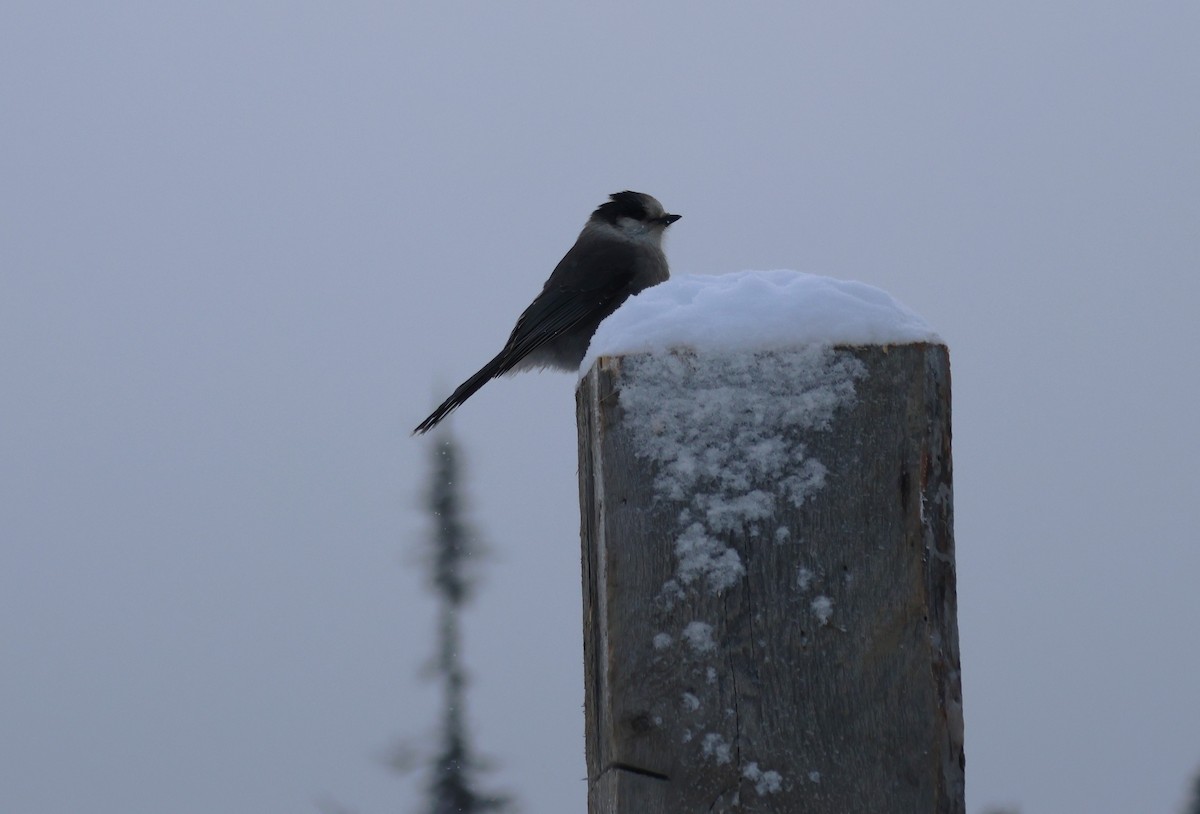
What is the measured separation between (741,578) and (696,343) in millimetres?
346

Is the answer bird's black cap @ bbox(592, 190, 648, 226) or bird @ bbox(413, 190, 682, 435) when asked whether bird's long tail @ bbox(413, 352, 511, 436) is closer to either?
bird @ bbox(413, 190, 682, 435)

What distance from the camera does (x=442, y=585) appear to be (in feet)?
39.2

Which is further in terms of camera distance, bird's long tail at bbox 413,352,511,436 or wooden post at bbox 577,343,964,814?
bird's long tail at bbox 413,352,511,436

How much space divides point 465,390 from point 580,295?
2.71 feet

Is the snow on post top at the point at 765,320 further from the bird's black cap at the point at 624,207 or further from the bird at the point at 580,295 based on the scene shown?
the bird's black cap at the point at 624,207

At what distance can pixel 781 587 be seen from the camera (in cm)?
176

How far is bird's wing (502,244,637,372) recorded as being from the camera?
645 cm

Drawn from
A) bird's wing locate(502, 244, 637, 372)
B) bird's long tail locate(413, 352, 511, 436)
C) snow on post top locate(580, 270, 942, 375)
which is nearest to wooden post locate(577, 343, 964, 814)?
snow on post top locate(580, 270, 942, 375)

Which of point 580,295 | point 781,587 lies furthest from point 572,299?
point 781,587

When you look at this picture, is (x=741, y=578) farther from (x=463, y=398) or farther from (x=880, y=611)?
(x=463, y=398)

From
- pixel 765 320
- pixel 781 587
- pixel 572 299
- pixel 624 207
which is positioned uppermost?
pixel 624 207

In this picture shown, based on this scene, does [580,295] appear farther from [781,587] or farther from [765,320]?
[781,587]

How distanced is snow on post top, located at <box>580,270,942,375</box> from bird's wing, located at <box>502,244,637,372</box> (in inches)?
175

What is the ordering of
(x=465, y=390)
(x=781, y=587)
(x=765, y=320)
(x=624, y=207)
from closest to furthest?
1. (x=781, y=587)
2. (x=765, y=320)
3. (x=465, y=390)
4. (x=624, y=207)
